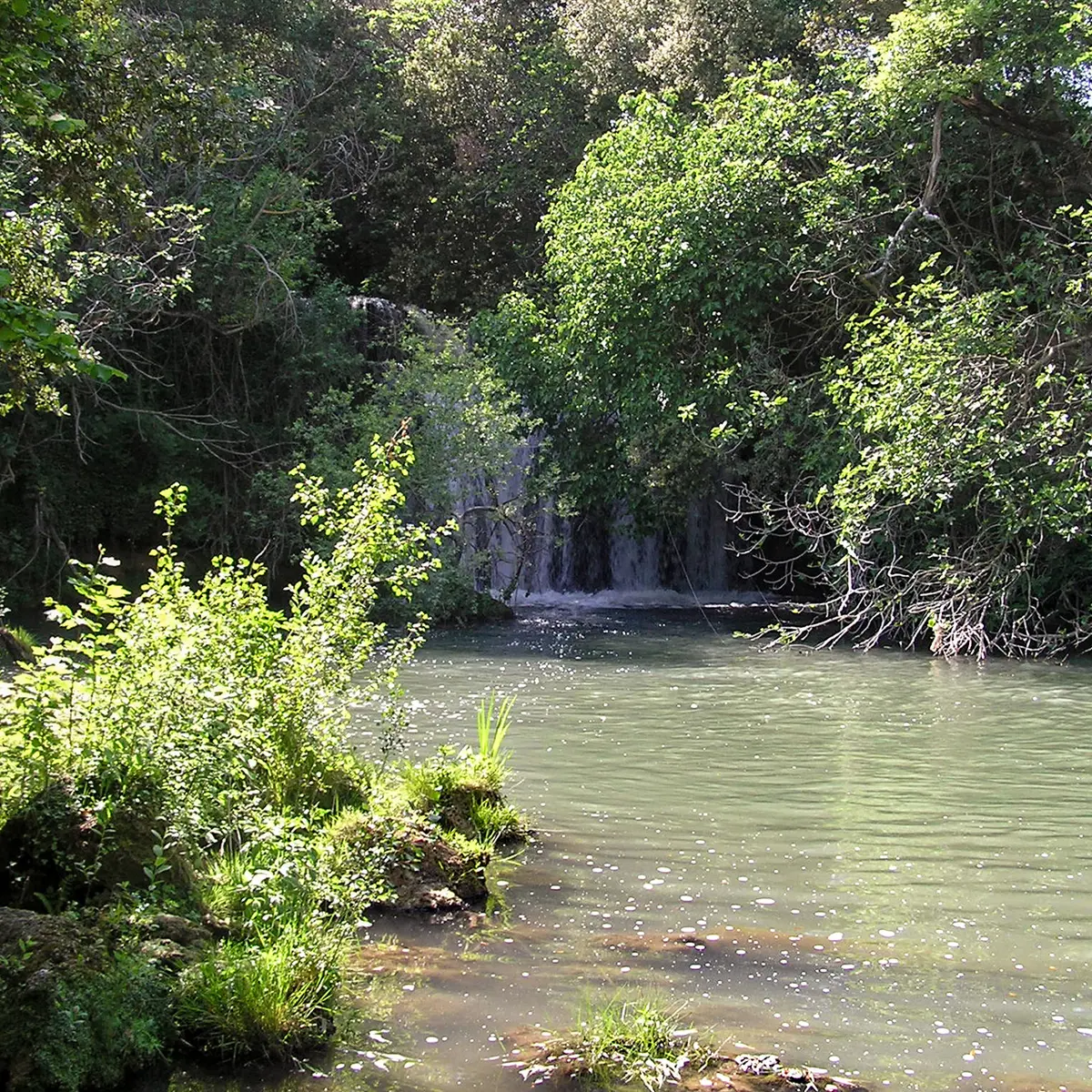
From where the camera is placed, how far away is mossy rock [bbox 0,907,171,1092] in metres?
4.08

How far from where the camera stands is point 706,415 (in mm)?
21047

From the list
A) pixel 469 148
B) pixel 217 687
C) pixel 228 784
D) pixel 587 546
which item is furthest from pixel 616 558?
pixel 217 687

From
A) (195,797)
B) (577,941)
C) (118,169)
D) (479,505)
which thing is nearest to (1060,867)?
(577,941)

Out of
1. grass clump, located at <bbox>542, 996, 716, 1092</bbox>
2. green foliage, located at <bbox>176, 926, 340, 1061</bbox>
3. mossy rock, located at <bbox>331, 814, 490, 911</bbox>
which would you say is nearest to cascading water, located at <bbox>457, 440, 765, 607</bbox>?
mossy rock, located at <bbox>331, 814, 490, 911</bbox>

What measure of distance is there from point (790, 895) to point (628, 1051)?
2340 millimetres

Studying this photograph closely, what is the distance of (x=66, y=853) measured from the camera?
208 inches

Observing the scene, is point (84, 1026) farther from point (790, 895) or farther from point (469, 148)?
point (469, 148)

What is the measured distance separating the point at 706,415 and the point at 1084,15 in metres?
7.70

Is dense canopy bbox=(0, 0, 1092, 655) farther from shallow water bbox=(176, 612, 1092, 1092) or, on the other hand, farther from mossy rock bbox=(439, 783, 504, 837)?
mossy rock bbox=(439, 783, 504, 837)

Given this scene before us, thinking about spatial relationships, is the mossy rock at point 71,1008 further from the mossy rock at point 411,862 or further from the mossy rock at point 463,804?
the mossy rock at point 463,804

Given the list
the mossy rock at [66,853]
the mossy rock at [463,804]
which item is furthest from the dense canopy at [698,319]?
the mossy rock at [66,853]

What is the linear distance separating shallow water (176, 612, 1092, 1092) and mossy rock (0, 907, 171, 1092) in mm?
261

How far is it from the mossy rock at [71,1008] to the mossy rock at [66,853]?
0.62 metres

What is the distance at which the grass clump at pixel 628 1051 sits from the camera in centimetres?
445
